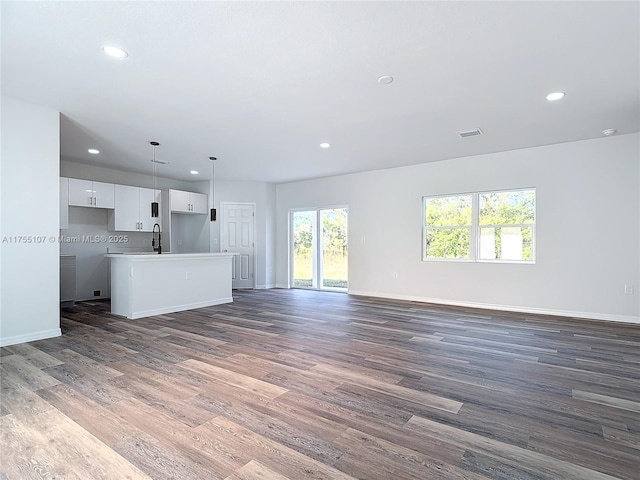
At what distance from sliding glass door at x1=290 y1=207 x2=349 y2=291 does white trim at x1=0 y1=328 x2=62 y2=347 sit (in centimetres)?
517

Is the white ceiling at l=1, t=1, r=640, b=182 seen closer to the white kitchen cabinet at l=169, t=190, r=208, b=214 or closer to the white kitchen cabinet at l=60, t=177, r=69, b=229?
the white kitchen cabinet at l=60, t=177, r=69, b=229

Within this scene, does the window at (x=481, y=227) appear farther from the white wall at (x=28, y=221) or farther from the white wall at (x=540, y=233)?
the white wall at (x=28, y=221)

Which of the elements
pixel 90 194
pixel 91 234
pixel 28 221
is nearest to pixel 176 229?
pixel 91 234

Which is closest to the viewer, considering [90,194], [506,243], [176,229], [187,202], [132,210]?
[506,243]

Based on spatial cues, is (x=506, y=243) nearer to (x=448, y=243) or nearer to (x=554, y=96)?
(x=448, y=243)

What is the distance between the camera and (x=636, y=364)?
3123mm

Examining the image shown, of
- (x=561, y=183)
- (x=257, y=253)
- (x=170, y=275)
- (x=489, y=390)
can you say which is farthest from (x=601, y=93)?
(x=257, y=253)

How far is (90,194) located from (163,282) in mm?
2525

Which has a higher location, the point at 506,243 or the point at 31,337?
the point at 506,243

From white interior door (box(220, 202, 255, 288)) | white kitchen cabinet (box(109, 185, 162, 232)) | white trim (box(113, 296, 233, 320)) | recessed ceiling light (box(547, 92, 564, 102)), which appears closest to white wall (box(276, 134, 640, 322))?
recessed ceiling light (box(547, 92, 564, 102))

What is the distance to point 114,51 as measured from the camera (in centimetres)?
272

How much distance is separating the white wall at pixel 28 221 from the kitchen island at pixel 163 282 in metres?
1.08

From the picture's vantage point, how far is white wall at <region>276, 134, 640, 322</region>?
4.88 m

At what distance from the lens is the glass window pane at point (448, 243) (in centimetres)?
622
